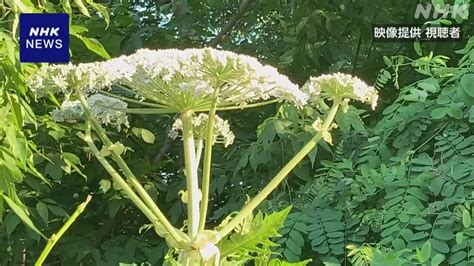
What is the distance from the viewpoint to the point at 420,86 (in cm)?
146

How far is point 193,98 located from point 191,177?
0.09m

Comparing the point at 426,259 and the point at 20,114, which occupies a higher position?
the point at 20,114

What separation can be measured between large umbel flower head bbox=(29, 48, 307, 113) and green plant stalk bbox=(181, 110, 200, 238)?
19 mm

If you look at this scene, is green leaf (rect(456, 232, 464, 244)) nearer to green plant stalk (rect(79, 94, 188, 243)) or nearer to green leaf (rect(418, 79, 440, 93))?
green leaf (rect(418, 79, 440, 93))

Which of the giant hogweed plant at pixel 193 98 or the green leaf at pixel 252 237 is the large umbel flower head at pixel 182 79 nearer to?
the giant hogweed plant at pixel 193 98

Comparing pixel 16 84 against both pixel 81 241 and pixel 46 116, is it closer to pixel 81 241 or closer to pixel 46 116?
pixel 46 116

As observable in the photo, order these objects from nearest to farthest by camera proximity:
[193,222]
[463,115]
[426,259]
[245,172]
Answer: [193,222]
[426,259]
[463,115]
[245,172]

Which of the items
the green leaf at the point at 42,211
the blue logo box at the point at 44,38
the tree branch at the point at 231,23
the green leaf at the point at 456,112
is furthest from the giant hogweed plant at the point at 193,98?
the tree branch at the point at 231,23

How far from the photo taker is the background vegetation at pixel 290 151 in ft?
4.13

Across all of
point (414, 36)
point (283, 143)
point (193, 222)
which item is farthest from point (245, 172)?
point (193, 222)

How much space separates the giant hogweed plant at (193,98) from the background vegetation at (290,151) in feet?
1.15

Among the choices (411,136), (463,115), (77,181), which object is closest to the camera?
(463,115)

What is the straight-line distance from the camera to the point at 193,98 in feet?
2.54

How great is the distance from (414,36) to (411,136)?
481 mm
